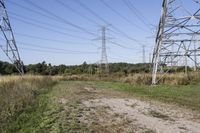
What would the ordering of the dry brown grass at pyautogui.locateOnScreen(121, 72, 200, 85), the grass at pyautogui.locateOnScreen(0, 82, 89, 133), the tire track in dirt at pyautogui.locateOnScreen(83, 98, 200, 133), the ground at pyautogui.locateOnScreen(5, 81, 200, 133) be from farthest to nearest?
the dry brown grass at pyautogui.locateOnScreen(121, 72, 200, 85), the tire track in dirt at pyautogui.locateOnScreen(83, 98, 200, 133), the ground at pyautogui.locateOnScreen(5, 81, 200, 133), the grass at pyautogui.locateOnScreen(0, 82, 89, 133)

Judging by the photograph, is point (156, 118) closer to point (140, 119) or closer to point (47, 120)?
point (140, 119)

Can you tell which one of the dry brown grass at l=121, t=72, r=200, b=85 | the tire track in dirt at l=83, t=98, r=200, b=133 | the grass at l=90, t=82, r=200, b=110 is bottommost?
the tire track in dirt at l=83, t=98, r=200, b=133

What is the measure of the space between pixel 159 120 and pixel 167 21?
15393 mm

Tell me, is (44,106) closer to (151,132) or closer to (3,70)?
(151,132)

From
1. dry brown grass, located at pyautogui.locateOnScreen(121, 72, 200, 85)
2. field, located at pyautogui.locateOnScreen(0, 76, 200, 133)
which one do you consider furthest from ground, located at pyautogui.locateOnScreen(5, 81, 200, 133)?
dry brown grass, located at pyautogui.locateOnScreen(121, 72, 200, 85)

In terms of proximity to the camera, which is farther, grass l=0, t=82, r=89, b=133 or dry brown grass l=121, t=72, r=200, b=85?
dry brown grass l=121, t=72, r=200, b=85

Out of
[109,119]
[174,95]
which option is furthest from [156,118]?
[174,95]

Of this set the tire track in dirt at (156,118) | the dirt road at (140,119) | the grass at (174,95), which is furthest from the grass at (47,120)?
the grass at (174,95)

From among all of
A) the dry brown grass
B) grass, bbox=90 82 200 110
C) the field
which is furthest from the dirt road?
the dry brown grass

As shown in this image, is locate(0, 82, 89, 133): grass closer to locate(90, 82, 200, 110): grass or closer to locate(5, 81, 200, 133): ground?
locate(5, 81, 200, 133): ground

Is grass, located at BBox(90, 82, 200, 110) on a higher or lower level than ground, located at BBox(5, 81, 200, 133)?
higher

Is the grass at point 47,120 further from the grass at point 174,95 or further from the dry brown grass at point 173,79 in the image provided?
the dry brown grass at point 173,79

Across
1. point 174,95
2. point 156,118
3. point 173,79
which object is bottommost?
point 156,118

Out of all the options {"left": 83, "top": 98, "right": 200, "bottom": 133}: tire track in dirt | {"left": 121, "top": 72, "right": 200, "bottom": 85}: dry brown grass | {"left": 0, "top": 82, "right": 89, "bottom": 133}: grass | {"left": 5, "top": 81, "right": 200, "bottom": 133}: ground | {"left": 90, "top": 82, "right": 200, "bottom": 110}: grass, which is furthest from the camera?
{"left": 121, "top": 72, "right": 200, "bottom": 85}: dry brown grass
